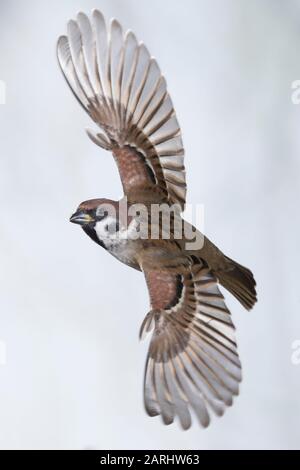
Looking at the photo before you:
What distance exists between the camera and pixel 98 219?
140cm

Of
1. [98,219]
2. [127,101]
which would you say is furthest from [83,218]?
[127,101]

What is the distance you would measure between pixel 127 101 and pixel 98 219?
0.28m

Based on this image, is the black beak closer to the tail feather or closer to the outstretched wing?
the outstretched wing

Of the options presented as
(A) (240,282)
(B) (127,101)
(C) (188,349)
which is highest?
(B) (127,101)

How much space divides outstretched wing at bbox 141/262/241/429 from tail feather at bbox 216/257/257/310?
0.07 meters

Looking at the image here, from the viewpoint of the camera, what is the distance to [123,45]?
1543 millimetres

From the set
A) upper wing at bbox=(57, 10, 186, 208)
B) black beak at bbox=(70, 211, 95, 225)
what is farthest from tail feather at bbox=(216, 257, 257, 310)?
black beak at bbox=(70, 211, 95, 225)

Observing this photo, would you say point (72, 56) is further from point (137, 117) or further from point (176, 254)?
point (176, 254)

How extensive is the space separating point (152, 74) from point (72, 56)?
5.8 inches

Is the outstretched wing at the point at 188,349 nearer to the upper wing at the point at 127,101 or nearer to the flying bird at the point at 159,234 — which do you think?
the flying bird at the point at 159,234

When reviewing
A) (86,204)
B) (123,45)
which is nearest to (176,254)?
(86,204)

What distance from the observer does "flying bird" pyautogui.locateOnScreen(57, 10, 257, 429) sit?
1407mm

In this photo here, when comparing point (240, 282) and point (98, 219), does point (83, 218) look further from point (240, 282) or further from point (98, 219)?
point (240, 282)

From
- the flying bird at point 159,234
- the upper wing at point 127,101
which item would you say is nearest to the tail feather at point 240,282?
the flying bird at point 159,234
